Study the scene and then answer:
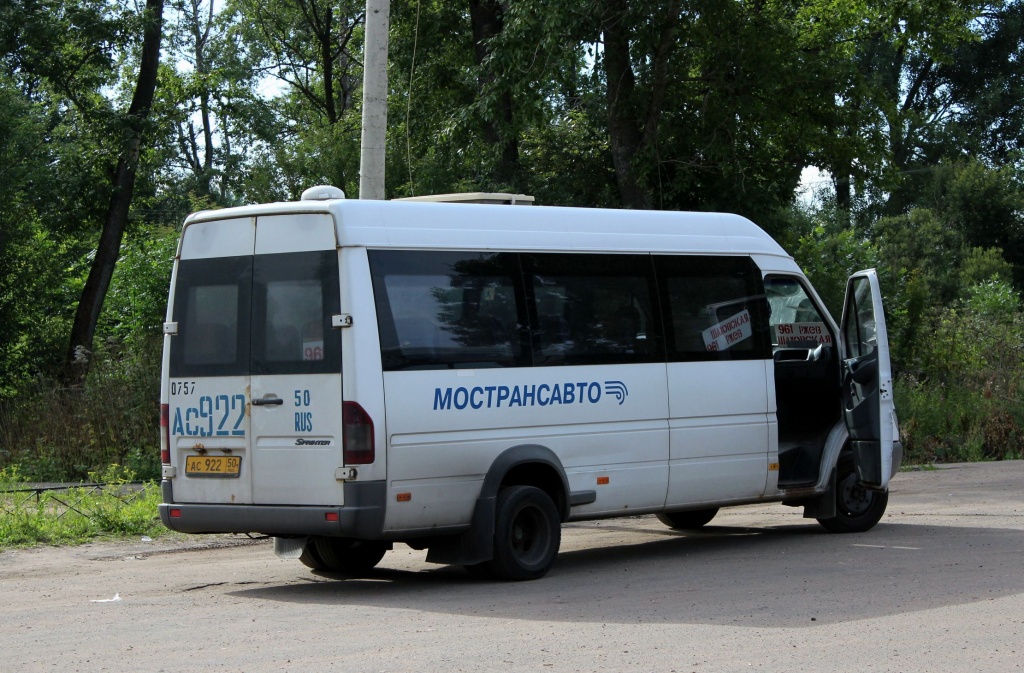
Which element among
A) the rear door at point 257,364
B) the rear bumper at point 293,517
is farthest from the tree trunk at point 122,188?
the rear bumper at point 293,517

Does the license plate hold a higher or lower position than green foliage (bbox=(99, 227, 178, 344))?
lower

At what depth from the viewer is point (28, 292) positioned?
21766 millimetres

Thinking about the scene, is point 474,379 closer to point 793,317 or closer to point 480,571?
point 480,571

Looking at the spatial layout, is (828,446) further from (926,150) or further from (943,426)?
(926,150)

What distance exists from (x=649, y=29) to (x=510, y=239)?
10433 millimetres

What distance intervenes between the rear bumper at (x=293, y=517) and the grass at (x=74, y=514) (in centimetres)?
347

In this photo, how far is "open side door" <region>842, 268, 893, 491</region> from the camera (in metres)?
10.6

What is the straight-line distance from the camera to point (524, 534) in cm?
957

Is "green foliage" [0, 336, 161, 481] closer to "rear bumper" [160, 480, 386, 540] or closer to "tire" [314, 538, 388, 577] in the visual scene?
"tire" [314, 538, 388, 577]

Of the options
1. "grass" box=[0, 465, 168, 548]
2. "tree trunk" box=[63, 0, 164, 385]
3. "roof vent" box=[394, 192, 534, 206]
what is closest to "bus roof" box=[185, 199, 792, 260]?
"roof vent" box=[394, 192, 534, 206]

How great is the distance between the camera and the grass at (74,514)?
40.2 ft

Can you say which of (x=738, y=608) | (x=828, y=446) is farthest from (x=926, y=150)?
(x=738, y=608)

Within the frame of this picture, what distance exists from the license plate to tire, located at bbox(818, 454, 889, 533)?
5341mm

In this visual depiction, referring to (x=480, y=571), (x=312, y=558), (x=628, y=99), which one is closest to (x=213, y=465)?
(x=312, y=558)
